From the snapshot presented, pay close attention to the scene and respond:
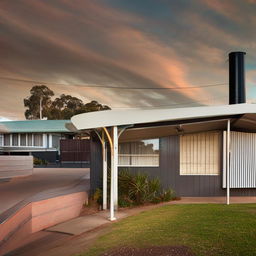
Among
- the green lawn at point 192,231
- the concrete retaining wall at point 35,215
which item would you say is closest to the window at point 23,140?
the concrete retaining wall at point 35,215

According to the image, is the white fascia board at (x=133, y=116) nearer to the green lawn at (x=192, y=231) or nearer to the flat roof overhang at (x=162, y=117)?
the flat roof overhang at (x=162, y=117)

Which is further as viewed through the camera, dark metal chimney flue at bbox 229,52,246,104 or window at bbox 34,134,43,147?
window at bbox 34,134,43,147

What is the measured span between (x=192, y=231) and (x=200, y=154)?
5220 mm

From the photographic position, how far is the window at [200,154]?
34.5 feet

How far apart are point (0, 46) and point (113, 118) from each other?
13389 millimetres

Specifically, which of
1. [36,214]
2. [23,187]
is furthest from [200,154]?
[23,187]

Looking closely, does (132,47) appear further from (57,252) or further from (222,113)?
(57,252)

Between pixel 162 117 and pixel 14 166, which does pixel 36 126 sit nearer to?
pixel 14 166

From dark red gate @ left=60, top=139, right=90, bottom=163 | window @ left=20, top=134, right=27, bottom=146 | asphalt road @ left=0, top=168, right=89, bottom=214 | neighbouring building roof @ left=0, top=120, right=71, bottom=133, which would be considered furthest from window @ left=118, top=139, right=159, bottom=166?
window @ left=20, top=134, right=27, bottom=146

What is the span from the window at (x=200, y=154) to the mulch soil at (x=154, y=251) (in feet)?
19.6

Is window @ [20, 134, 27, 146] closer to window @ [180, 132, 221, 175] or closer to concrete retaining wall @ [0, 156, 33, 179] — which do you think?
concrete retaining wall @ [0, 156, 33, 179]

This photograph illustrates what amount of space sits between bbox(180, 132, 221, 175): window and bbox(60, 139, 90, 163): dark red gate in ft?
54.5

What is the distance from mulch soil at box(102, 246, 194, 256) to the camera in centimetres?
451

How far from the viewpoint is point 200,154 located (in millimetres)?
10562
